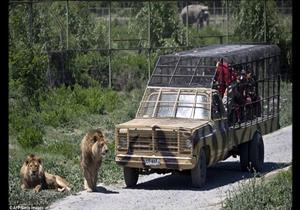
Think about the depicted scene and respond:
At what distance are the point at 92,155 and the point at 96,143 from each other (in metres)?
0.26

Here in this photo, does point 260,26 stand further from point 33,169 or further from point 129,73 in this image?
point 33,169

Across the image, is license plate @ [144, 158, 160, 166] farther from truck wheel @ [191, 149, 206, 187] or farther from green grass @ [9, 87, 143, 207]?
green grass @ [9, 87, 143, 207]

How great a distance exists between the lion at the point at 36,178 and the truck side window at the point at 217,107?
11.7 ft

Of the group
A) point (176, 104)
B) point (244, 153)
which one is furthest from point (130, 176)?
point (244, 153)

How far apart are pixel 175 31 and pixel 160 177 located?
17.0 m

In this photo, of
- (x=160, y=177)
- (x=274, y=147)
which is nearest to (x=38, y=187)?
(x=160, y=177)

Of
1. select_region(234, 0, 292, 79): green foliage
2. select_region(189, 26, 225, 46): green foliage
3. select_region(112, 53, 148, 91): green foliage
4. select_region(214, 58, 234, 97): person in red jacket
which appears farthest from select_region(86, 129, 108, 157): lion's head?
select_region(234, 0, 292, 79): green foliage

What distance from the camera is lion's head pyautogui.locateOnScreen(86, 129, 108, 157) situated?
46.5 feet

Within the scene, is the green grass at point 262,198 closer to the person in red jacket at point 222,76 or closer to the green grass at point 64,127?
the green grass at point 64,127

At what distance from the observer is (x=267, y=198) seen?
38.6ft

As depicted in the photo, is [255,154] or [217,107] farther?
[255,154]

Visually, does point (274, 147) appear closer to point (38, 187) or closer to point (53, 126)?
point (53, 126)

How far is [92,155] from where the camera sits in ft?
46.9

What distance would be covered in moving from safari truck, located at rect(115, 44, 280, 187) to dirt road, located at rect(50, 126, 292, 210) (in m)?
0.37
